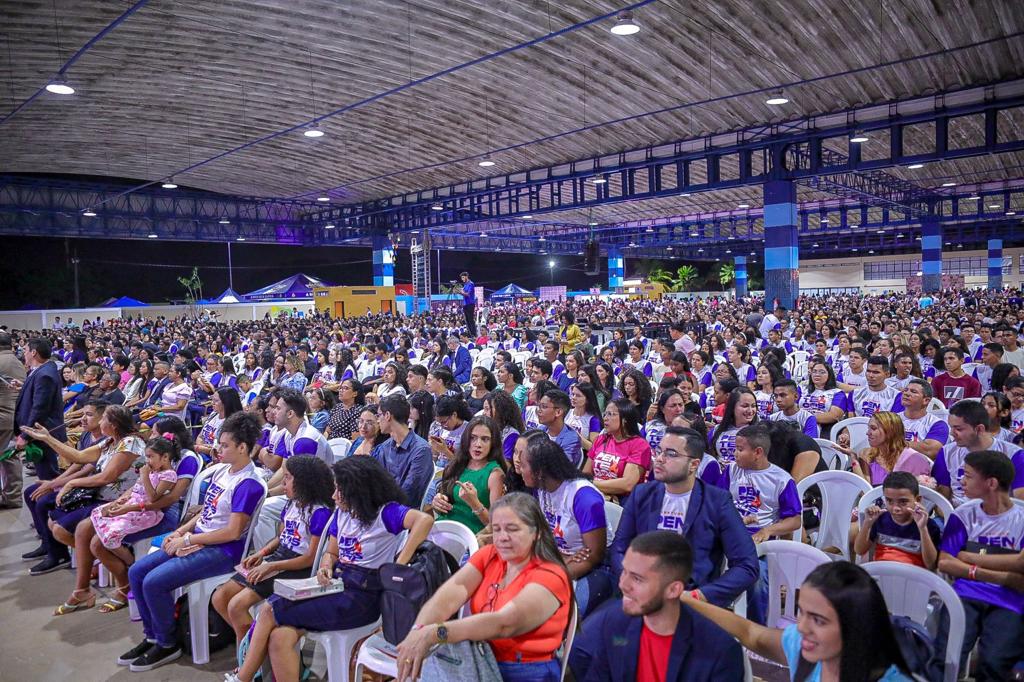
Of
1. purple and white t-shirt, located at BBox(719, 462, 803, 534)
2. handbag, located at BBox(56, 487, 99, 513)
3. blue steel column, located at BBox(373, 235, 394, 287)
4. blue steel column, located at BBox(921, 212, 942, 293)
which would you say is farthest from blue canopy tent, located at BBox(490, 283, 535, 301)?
purple and white t-shirt, located at BBox(719, 462, 803, 534)

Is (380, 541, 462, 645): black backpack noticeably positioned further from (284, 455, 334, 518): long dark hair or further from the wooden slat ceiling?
the wooden slat ceiling

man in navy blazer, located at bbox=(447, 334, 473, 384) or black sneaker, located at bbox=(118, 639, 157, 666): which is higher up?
man in navy blazer, located at bbox=(447, 334, 473, 384)

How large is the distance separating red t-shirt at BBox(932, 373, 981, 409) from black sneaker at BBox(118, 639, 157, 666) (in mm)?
6532

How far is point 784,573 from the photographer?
294 cm

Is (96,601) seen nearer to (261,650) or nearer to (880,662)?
(261,650)

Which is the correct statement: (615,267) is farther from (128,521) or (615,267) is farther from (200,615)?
(200,615)

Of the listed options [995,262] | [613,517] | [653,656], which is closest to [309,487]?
[613,517]

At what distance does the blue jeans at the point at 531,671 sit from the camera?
2320 millimetres

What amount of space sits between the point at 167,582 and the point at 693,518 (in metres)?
2.79

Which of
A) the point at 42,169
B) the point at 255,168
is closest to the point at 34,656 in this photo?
the point at 255,168

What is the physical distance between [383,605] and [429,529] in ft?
1.30

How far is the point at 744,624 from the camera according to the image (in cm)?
221

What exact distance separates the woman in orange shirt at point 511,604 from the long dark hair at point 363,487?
87 centimetres

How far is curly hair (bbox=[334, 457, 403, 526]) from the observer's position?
3271mm
